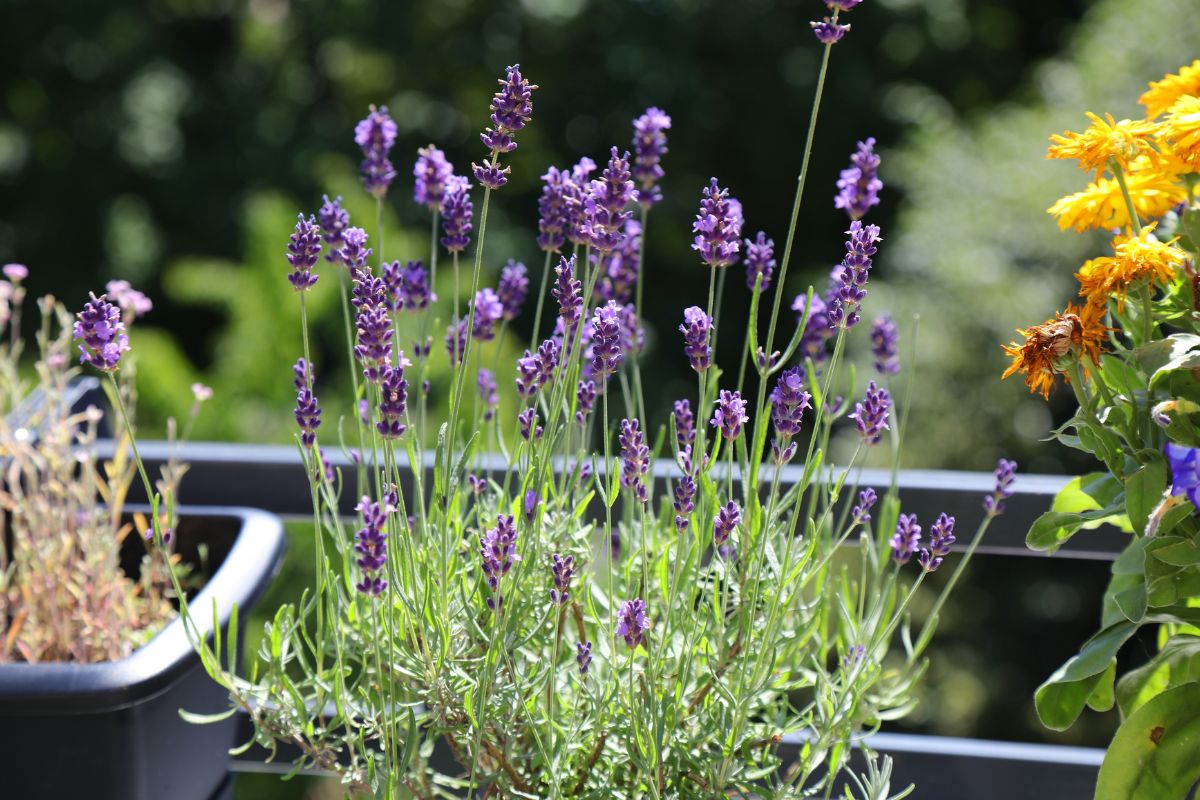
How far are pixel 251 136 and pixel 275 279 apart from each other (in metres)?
4.51

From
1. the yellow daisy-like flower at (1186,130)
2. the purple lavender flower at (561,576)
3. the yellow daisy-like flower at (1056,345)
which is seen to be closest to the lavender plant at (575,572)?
the purple lavender flower at (561,576)

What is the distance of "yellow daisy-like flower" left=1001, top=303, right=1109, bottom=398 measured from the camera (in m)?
0.88

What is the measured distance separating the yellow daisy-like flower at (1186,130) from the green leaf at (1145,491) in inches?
8.9

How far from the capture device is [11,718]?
3.25 feet

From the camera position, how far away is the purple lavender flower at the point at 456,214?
986 millimetres

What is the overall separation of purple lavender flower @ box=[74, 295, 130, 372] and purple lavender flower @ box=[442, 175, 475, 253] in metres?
0.26

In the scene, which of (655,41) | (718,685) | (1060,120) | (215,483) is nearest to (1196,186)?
(718,685)

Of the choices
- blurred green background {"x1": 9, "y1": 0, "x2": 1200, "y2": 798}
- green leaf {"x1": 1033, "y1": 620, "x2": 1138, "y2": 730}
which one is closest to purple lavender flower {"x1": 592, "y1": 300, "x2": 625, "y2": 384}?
green leaf {"x1": 1033, "y1": 620, "x2": 1138, "y2": 730}

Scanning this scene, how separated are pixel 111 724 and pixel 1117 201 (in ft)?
2.92

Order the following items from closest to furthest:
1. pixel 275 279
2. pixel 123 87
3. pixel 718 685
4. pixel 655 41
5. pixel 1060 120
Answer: pixel 718 685
pixel 275 279
pixel 1060 120
pixel 655 41
pixel 123 87

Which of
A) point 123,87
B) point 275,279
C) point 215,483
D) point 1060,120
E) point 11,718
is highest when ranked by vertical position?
point 123,87

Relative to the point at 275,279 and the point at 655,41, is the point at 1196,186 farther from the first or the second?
the point at 655,41

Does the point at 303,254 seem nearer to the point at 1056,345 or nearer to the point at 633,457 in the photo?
the point at 633,457

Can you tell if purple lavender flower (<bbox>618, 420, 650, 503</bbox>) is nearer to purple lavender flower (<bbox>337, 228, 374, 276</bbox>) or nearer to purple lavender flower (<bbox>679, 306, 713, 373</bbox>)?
purple lavender flower (<bbox>679, 306, 713, 373</bbox>)
